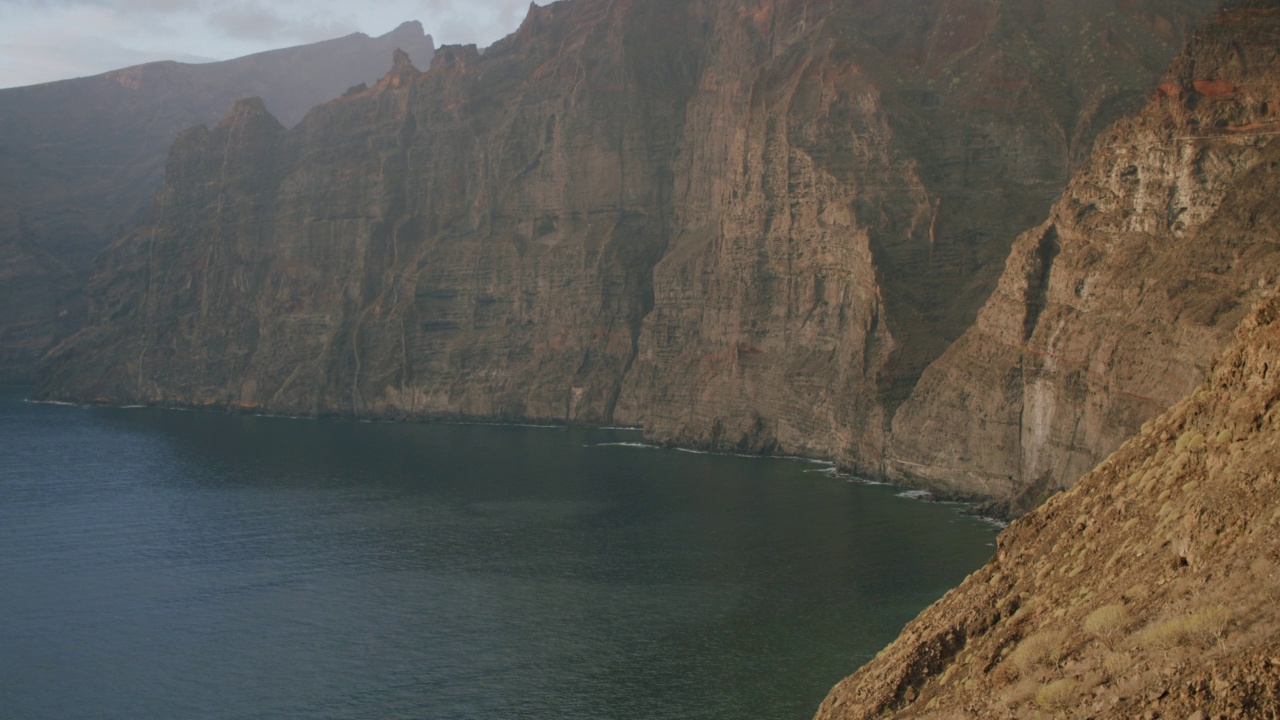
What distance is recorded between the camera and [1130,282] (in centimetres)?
8338

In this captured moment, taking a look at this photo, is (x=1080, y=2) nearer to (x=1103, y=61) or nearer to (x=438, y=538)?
(x=1103, y=61)

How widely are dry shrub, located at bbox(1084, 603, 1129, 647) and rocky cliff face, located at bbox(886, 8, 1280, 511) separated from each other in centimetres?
4724

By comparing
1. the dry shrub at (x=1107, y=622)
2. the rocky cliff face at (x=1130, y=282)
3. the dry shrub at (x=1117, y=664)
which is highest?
the rocky cliff face at (x=1130, y=282)

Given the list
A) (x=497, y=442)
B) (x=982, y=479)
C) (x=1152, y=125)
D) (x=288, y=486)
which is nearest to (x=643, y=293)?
(x=497, y=442)

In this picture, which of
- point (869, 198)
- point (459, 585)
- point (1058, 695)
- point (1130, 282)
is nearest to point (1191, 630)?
point (1058, 695)

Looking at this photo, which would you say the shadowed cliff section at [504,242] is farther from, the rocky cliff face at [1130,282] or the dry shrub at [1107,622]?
the dry shrub at [1107,622]

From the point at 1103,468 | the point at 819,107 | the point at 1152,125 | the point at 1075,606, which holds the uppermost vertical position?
the point at 819,107

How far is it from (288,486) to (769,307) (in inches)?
1978

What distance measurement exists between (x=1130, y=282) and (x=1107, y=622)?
2352 inches

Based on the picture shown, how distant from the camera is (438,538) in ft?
307

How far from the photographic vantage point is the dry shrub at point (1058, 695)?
88.8 ft

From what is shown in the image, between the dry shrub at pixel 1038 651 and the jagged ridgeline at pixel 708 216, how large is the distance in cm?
6650

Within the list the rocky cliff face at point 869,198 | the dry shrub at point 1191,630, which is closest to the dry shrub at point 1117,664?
the dry shrub at point 1191,630

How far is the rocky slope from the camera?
2458cm
